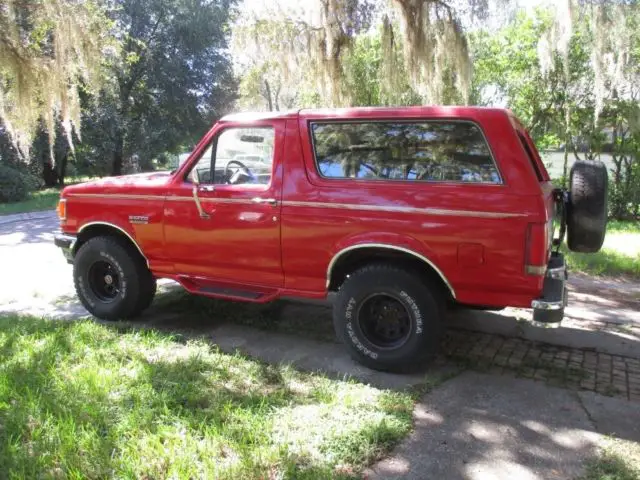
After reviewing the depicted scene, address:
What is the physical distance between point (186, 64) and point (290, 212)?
22498 millimetres

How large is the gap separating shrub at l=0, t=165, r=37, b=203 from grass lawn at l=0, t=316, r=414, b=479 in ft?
53.4

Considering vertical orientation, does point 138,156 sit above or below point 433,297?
above

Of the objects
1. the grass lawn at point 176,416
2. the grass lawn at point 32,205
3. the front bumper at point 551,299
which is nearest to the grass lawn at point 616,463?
the front bumper at point 551,299

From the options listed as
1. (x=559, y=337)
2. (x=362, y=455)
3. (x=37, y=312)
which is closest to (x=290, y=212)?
(x=362, y=455)

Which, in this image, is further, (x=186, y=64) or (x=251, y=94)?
(x=186, y=64)

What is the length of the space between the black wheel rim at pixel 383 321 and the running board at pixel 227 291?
807 millimetres

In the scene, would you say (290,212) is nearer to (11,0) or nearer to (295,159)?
(295,159)

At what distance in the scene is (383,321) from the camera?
163 inches

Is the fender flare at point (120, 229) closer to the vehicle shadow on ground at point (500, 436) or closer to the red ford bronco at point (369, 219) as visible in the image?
the red ford bronco at point (369, 219)

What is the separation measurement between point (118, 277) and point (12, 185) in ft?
52.6

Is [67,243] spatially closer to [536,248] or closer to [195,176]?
[195,176]

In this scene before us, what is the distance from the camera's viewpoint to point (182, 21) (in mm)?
23234

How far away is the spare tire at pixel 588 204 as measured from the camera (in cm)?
417

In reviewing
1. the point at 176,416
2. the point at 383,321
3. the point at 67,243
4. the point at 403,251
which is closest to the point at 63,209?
the point at 67,243
